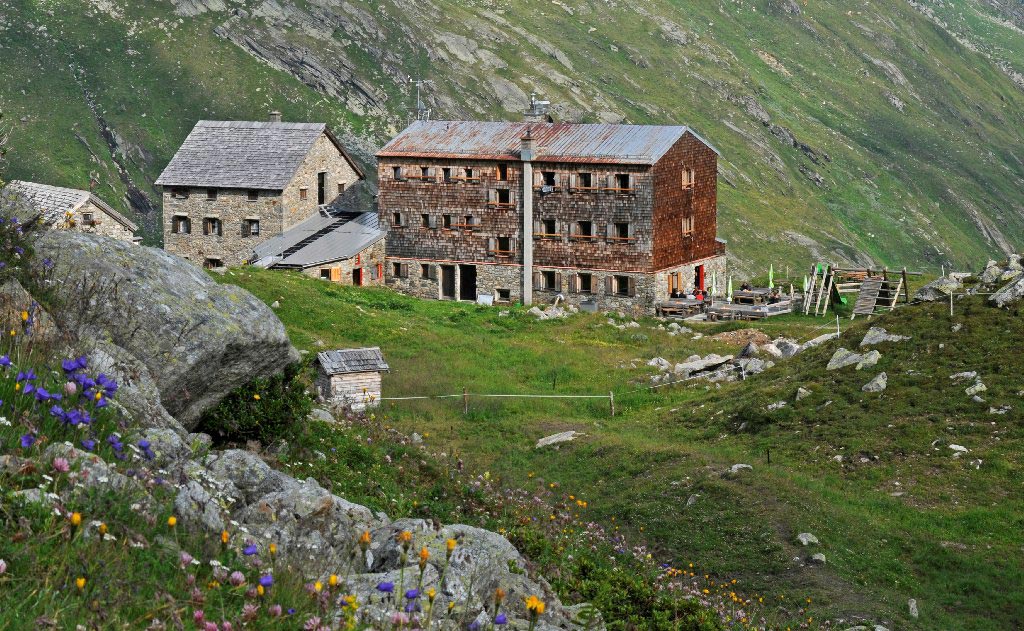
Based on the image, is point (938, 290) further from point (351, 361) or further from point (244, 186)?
point (244, 186)

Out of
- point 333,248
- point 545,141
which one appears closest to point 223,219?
point 333,248

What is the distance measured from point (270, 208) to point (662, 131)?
2171 centimetres

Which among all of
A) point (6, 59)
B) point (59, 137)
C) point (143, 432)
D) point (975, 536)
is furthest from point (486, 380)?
point (6, 59)

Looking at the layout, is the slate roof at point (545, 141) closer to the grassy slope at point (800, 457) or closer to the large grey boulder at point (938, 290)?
the grassy slope at point (800, 457)

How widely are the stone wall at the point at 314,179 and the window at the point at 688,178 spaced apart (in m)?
20.5

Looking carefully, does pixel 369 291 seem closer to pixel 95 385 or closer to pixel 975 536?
pixel 975 536

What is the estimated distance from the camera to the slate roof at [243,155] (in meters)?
71.1

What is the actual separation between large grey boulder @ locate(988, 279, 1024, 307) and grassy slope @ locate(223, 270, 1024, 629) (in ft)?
2.06

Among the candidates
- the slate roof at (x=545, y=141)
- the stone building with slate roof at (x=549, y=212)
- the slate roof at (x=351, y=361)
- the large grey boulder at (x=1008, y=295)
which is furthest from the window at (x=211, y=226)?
the large grey boulder at (x=1008, y=295)

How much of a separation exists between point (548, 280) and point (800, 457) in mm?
36678

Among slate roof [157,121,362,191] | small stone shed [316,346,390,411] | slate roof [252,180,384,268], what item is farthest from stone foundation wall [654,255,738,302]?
small stone shed [316,346,390,411]

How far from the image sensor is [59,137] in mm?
117125

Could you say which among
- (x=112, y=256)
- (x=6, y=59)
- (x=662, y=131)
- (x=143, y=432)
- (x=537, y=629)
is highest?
(x=6, y=59)

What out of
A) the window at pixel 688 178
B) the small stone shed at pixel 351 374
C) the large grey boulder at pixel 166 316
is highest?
the window at pixel 688 178
